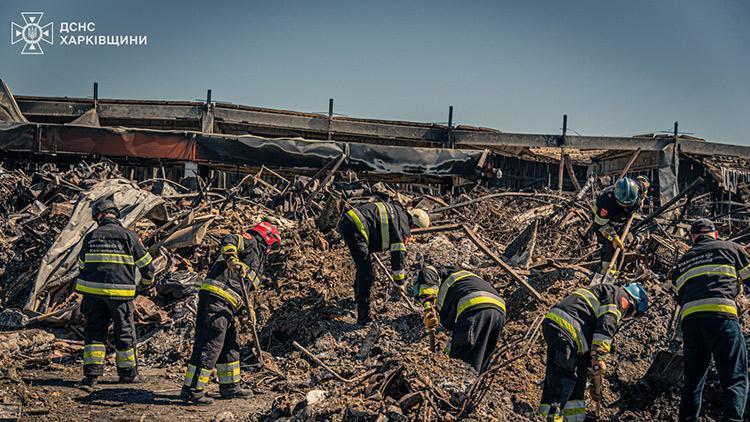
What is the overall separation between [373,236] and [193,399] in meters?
2.78

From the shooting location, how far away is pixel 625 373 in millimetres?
7539

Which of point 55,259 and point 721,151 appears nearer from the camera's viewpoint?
point 55,259

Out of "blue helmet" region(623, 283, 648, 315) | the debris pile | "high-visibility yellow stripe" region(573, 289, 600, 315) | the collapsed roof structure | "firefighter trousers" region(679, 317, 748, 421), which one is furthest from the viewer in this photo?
the collapsed roof structure

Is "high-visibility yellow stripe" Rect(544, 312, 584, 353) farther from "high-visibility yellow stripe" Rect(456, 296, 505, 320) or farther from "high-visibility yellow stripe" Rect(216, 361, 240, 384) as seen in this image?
"high-visibility yellow stripe" Rect(216, 361, 240, 384)

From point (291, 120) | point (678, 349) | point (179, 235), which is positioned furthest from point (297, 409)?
point (291, 120)

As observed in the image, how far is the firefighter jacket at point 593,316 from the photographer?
19.6ft

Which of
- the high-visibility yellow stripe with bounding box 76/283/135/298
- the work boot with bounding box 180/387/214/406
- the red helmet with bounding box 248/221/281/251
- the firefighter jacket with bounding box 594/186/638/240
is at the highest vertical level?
the firefighter jacket with bounding box 594/186/638/240

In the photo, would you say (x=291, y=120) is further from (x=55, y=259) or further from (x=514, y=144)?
(x=55, y=259)

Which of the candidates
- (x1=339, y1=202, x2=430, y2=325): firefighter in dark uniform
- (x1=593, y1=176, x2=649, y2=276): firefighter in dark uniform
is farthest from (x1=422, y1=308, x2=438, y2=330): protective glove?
(x1=593, y1=176, x2=649, y2=276): firefighter in dark uniform

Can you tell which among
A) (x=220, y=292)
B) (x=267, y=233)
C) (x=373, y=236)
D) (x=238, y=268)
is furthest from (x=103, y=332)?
(x=373, y=236)

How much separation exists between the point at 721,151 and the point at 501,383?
1137 centimetres

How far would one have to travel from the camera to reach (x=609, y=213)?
841 centimetres

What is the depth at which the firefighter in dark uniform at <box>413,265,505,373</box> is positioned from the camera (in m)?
6.34

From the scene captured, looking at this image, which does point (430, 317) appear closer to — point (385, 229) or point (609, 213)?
point (385, 229)
